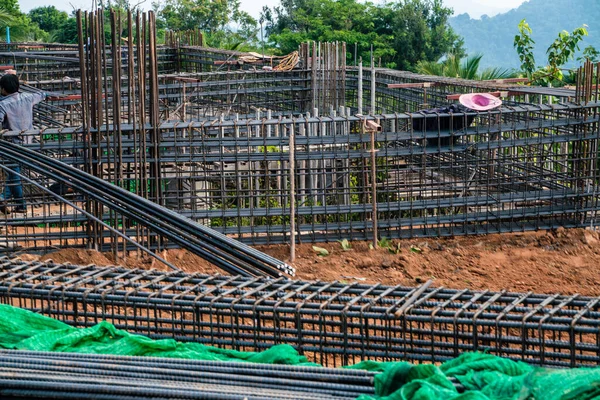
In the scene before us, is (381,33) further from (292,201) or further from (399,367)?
(399,367)

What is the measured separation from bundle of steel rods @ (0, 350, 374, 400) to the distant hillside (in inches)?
6653

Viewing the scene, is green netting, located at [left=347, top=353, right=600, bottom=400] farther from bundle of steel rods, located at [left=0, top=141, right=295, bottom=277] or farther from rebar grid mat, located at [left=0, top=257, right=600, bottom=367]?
bundle of steel rods, located at [left=0, top=141, right=295, bottom=277]

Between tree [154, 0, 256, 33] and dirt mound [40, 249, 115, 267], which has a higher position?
tree [154, 0, 256, 33]

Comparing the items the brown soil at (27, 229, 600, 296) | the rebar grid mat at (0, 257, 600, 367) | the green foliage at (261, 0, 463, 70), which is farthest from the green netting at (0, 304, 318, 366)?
the green foliage at (261, 0, 463, 70)

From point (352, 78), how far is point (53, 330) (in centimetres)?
1645

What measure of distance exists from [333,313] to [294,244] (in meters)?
6.55

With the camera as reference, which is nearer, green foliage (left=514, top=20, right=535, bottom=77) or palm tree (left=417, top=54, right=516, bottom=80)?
green foliage (left=514, top=20, right=535, bottom=77)

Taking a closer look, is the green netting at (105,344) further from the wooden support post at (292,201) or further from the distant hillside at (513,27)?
the distant hillside at (513,27)

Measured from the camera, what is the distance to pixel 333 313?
16.7ft

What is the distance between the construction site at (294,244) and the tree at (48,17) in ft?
159

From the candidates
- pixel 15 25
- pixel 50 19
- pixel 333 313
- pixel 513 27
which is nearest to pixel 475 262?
pixel 333 313

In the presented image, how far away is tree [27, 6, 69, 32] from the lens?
65344 millimetres

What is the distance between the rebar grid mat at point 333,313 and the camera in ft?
16.0

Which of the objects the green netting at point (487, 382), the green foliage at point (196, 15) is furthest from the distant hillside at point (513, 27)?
the green netting at point (487, 382)
